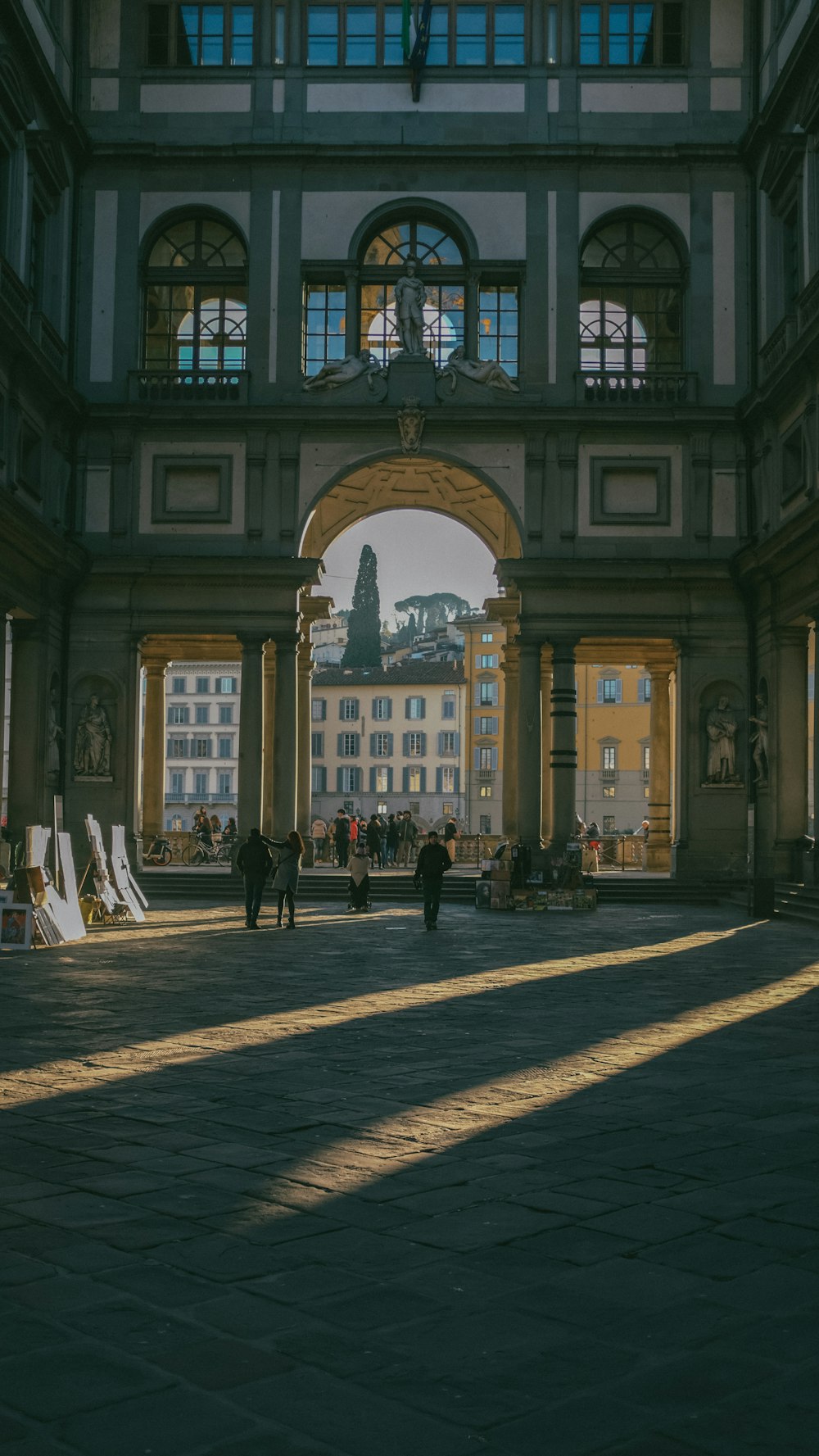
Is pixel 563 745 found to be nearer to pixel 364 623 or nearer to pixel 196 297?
pixel 196 297

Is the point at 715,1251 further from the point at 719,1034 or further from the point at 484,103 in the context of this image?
the point at 484,103

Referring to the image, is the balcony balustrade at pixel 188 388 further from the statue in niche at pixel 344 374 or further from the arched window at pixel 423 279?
the arched window at pixel 423 279

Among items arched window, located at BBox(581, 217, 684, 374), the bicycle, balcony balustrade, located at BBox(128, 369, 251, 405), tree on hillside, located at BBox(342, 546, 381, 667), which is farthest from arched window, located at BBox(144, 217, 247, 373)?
tree on hillside, located at BBox(342, 546, 381, 667)

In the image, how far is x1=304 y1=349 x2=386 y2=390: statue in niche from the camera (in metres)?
31.2

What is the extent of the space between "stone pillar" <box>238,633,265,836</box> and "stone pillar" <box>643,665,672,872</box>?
1011 cm

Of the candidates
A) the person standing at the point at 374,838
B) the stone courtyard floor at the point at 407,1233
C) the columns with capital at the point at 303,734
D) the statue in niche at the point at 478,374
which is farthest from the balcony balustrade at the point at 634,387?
the stone courtyard floor at the point at 407,1233

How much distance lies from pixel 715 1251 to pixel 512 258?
2829 cm

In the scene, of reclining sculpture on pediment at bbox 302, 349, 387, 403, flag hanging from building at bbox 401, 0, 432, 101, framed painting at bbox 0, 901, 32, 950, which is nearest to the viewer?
framed painting at bbox 0, 901, 32, 950

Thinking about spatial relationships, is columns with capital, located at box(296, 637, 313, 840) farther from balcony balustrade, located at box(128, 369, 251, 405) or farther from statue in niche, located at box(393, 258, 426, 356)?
statue in niche, located at box(393, 258, 426, 356)

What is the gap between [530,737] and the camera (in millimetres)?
30844

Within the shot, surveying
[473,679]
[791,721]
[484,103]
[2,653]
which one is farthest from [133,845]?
[473,679]

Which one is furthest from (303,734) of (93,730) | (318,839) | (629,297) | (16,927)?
(16,927)

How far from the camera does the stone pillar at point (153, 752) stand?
3606cm

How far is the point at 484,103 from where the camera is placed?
31.5 metres
